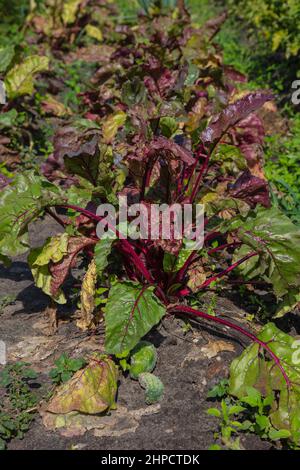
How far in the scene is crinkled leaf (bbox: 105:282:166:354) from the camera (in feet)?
8.29

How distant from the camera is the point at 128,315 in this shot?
103 inches

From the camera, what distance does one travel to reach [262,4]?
6809 millimetres

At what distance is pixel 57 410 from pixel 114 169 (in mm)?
1560

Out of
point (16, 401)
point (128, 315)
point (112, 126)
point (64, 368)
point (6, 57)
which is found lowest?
point (16, 401)

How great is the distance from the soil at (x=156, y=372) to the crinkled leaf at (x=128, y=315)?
0.29 metres

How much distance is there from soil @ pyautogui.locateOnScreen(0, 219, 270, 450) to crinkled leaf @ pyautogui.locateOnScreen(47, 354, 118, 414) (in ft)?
0.26

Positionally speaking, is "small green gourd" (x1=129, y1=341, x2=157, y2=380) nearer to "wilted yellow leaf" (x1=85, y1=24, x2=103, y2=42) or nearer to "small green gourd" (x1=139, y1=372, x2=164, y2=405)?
"small green gourd" (x1=139, y1=372, x2=164, y2=405)

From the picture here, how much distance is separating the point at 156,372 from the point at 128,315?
1.13ft

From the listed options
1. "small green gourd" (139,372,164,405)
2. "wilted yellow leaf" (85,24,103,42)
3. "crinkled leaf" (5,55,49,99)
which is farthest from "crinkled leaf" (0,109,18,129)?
"wilted yellow leaf" (85,24,103,42)

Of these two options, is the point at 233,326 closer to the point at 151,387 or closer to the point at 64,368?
the point at 151,387

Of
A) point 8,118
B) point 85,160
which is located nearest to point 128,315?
point 85,160

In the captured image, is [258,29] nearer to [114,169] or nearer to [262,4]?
[262,4]

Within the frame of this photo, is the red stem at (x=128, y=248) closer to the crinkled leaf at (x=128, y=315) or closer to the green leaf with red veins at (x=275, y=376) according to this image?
the crinkled leaf at (x=128, y=315)
